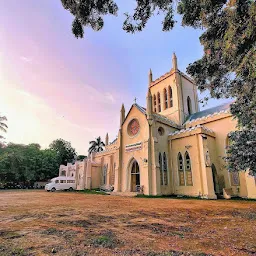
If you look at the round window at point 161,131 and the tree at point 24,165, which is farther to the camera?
Result: the tree at point 24,165

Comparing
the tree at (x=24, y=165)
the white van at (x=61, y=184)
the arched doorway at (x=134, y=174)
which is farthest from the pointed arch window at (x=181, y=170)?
the tree at (x=24, y=165)

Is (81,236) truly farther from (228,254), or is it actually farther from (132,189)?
(132,189)

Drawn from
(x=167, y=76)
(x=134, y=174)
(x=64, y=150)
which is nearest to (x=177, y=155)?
(x=134, y=174)

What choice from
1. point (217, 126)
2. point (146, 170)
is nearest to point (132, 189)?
Result: point (146, 170)

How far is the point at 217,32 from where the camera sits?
244 inches

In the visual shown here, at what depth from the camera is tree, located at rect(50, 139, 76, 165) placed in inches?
2178

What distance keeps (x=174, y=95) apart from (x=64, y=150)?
42.4 m

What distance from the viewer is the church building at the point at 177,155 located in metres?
16.5

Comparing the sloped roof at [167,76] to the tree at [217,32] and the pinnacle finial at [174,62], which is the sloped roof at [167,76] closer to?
the pinnacle finial at [174,62]

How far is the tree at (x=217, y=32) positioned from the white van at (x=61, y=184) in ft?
87.3

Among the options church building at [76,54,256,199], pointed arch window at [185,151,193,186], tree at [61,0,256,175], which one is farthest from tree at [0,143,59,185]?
tree at [61,0,256,175]

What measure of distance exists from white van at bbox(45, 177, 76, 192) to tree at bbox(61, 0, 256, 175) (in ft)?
87.3

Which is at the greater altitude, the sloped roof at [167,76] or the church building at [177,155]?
the sloped roof at [167,76]

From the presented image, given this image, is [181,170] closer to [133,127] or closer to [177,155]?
[177,155]
